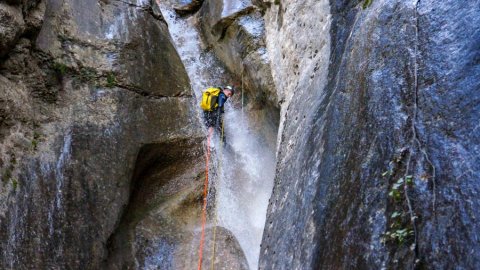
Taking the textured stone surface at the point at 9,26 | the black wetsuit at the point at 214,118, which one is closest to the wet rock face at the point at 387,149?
the textured stone surface at the point at 9,26

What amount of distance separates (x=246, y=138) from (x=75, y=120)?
4.90 metres

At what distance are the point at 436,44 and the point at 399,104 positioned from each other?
2.37ft

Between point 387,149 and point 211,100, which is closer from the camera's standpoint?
point 387,149

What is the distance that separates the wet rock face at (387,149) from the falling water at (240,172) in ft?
11.1

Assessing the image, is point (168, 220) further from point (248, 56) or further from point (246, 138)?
point (248, 56)

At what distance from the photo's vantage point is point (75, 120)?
910 centimetres

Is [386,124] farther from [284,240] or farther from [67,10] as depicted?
[67,10]

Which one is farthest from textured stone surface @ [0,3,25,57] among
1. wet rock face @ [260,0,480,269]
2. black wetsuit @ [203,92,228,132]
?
wet rock face @ [260,0,480,269]

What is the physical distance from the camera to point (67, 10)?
406 inches

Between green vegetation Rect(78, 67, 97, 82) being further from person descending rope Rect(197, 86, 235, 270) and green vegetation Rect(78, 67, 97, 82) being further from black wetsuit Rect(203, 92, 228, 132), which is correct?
black wetsuit Rect(203, 92, 228, 132)

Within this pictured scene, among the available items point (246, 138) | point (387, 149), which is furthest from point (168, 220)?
point (387, 149)

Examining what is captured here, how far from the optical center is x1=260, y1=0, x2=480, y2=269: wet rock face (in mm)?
3898

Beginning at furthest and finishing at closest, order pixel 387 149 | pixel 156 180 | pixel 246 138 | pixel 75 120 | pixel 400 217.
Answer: pixel 246 138 < pixel 156 180 < pixel 75 120 < pixel 387 149 < pixel 400 217

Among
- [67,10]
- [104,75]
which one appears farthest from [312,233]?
[67,10]
